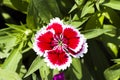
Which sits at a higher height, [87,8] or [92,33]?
[87,8]

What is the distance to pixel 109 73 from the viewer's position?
8.87ft

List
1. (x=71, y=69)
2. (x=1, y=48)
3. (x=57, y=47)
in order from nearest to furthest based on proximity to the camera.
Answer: (x=57, y=47)
(x=71, y=69)
(x=1, y=48)

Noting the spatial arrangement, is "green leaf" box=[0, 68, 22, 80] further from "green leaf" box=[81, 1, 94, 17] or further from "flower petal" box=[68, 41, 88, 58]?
"green leaf" box=[81, 1, 94, 17]

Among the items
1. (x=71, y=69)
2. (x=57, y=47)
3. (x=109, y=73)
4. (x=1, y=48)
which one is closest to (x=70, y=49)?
(x=57, y=47)

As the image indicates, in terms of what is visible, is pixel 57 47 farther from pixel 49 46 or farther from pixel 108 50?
pixel 108 50

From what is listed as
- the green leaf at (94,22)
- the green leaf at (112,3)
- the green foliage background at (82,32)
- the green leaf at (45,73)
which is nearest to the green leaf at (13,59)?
the green foliage background at (82,32)

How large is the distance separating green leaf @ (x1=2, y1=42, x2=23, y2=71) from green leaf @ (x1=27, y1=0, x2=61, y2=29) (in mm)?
204

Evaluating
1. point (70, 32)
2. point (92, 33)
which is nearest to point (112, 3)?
point (92, 33)

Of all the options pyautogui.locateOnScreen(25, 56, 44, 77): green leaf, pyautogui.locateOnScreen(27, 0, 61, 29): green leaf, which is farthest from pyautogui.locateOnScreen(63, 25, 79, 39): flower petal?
pyautogui.locateOnScreen(27, 0, 61, 29): green leaf

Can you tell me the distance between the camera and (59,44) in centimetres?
241

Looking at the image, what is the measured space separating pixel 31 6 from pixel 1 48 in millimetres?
465

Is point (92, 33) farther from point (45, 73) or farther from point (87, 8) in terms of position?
point (45, 73)

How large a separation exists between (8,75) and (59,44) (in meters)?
0.53

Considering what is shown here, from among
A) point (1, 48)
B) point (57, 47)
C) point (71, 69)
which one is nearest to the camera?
point (57, 47)
